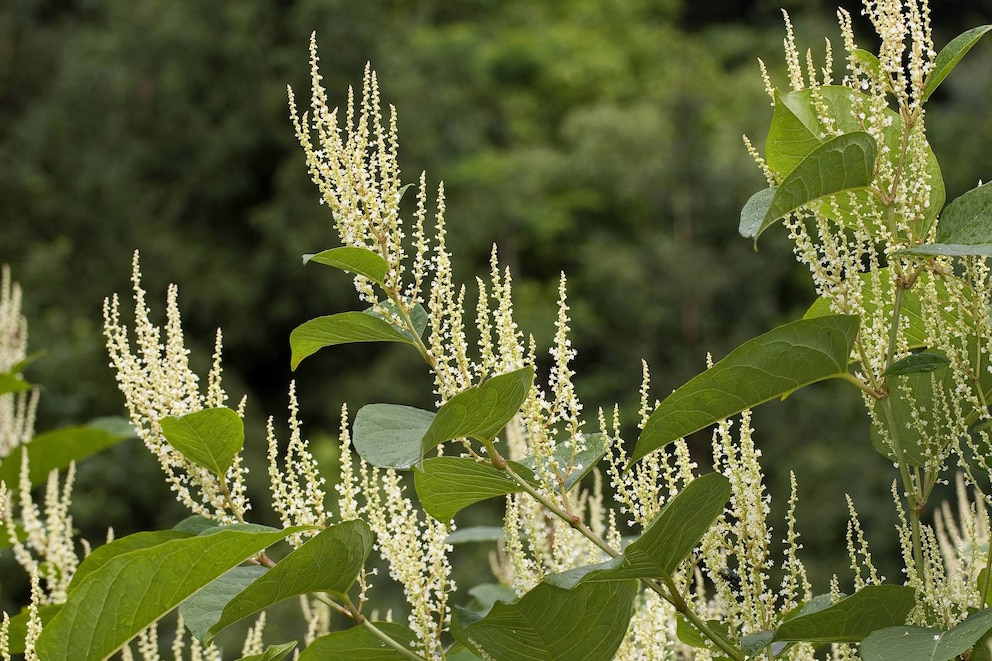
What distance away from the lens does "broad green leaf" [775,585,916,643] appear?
3.95 ft

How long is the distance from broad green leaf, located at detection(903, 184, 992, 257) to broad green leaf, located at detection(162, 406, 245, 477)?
872mm

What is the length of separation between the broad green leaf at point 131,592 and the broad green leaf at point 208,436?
0.86 ft

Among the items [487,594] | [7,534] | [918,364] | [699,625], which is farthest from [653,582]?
[7,534]

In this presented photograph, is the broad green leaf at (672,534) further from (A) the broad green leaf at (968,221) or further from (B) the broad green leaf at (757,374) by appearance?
(A) the broad green leaf at (968,221)

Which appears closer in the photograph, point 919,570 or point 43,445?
point 919,570

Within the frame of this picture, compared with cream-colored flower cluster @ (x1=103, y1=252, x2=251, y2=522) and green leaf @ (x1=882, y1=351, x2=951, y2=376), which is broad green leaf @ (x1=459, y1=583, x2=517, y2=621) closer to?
cream-colored flower cluster @ (x1=103, y1=252, x2=251, y2=522)

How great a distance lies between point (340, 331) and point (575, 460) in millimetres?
350

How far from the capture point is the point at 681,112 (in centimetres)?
2259

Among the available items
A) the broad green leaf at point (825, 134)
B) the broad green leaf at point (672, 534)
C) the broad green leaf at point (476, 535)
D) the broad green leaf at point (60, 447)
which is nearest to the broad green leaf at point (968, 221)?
the broad green leaf at point (825, 134)

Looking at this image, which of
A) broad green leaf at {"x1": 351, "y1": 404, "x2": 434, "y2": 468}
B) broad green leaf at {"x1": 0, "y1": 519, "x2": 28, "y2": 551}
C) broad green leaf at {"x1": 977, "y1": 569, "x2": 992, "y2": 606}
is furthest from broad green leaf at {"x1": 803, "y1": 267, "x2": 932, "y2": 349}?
broad green leaf at {"x1": 0, "y1": 519, "x2": 28, "y2": 551}

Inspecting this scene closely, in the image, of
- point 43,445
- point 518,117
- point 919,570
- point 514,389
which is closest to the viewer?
point 514,389

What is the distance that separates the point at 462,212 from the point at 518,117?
30.9 ft

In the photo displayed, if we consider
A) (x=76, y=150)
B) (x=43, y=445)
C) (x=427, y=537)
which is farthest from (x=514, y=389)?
(x=76, y=150)

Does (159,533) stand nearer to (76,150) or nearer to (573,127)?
(76,150)
